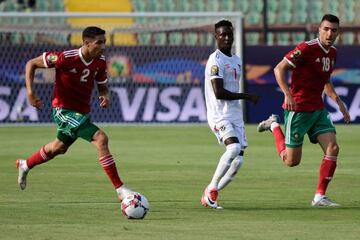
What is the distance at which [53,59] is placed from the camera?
1180 centimetres

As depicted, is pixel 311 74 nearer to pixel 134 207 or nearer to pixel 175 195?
pixel 175 195

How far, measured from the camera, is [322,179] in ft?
38.3

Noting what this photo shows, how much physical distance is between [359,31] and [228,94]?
18363 mm

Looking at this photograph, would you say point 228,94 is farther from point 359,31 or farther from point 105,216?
point 359,31

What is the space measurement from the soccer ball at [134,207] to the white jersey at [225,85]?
1695 mm

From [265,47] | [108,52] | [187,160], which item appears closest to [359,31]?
[265,47]

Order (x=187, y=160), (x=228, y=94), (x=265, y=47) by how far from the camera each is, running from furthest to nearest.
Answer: (x=265, y=47) → (x=187, y=160) → (x=228, y=94)

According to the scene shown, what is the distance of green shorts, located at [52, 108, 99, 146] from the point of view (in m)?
11.5

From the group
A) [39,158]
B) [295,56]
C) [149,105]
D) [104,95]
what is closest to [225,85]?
[295,56]

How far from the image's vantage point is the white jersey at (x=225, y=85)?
11625mm

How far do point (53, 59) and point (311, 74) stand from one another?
2.85m

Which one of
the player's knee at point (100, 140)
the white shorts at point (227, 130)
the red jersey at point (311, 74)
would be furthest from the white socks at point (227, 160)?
the player's knee at point (100, 140)

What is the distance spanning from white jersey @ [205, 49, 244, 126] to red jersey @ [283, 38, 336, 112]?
0.65 meters

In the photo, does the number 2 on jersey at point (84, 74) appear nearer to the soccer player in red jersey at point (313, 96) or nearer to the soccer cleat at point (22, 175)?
the soccer cleat at point (22, 175)
